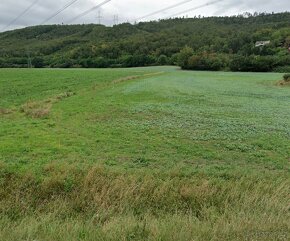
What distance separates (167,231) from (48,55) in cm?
13633

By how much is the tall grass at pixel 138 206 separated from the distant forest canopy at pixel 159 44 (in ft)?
287

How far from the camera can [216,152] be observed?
11.7 metres

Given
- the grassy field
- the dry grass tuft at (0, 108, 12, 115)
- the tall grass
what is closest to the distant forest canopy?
the dry grass tuft at (0, 108, 12, 115)

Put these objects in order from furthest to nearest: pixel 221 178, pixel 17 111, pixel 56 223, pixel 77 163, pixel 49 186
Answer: pixel 17 111, pixel 77 163, pixel 221 178, pixel 49 186, pixel 56 223

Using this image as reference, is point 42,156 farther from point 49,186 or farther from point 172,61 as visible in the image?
point 172,61

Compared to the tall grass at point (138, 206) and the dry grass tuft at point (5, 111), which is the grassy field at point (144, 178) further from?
the dry grass tuft at point (5, 111)

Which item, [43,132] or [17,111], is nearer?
[43,132]

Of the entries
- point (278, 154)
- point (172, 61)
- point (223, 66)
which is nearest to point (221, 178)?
point (278, 154)

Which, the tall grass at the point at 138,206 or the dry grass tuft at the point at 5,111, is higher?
the tall grass at the point at 138,206

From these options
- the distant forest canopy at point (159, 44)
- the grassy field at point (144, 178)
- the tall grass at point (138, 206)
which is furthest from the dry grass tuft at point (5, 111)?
the distant forest canopy at point (159, 44)

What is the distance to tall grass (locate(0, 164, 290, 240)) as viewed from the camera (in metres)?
4.86

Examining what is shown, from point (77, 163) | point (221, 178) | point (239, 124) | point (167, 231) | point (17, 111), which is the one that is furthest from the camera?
point (17, 111)

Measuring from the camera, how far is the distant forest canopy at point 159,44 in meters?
97.2

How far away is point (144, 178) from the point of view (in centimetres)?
855
